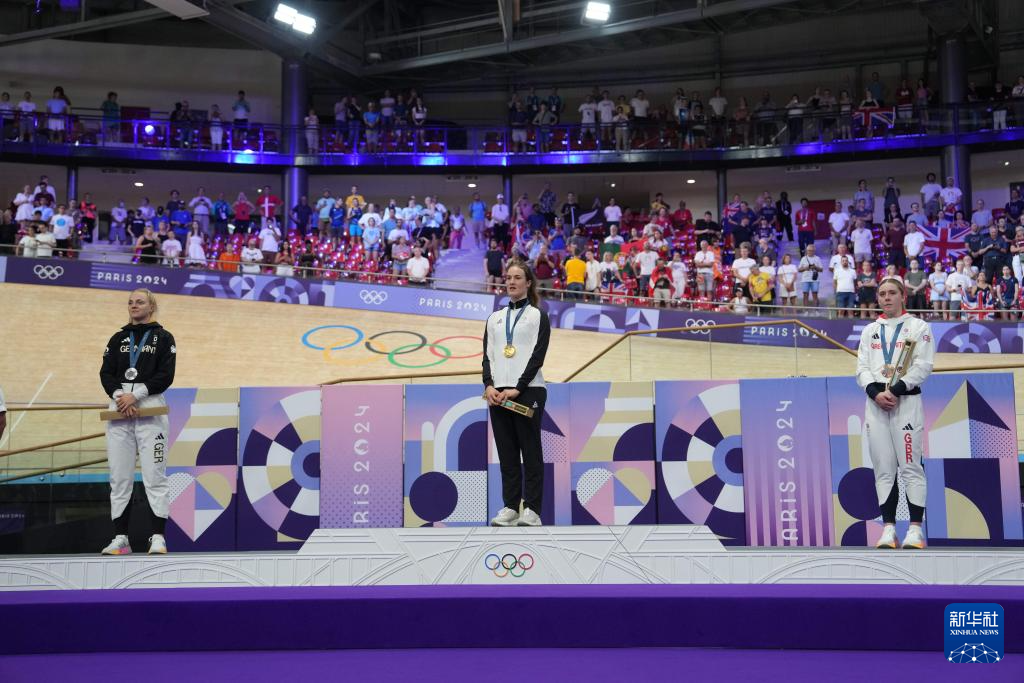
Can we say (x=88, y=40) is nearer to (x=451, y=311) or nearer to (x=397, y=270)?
(x=397, y=270)

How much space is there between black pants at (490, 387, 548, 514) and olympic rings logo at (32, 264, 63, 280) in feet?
52.3

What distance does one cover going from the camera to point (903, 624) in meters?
4.35

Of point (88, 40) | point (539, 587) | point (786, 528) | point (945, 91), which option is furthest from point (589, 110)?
point (539, 587)

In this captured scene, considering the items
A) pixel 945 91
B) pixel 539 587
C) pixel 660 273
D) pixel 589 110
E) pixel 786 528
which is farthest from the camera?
pixel 589 110

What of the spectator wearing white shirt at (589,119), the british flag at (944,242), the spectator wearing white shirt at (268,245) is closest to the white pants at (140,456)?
the spectator wearing white shirt at (268,245)

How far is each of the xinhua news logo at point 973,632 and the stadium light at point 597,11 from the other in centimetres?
2271

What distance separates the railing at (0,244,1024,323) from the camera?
15922 mm

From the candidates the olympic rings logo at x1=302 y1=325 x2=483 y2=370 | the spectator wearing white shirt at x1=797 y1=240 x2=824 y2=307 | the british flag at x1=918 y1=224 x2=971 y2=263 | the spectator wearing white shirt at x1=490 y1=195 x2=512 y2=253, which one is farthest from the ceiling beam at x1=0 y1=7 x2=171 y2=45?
the british flag at x1=918 y1=224 x2=971 y2=263

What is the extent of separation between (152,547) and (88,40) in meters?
27.3

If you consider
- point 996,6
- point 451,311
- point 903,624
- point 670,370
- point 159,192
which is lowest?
point 903,624

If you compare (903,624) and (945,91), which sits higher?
(945,91)

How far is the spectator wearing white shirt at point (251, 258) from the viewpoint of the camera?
784 inches

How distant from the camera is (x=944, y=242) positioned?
2038cm

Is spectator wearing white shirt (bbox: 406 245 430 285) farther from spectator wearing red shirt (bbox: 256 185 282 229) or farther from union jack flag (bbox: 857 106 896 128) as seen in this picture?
union jack flag (bbox: 857 106 896 128)
